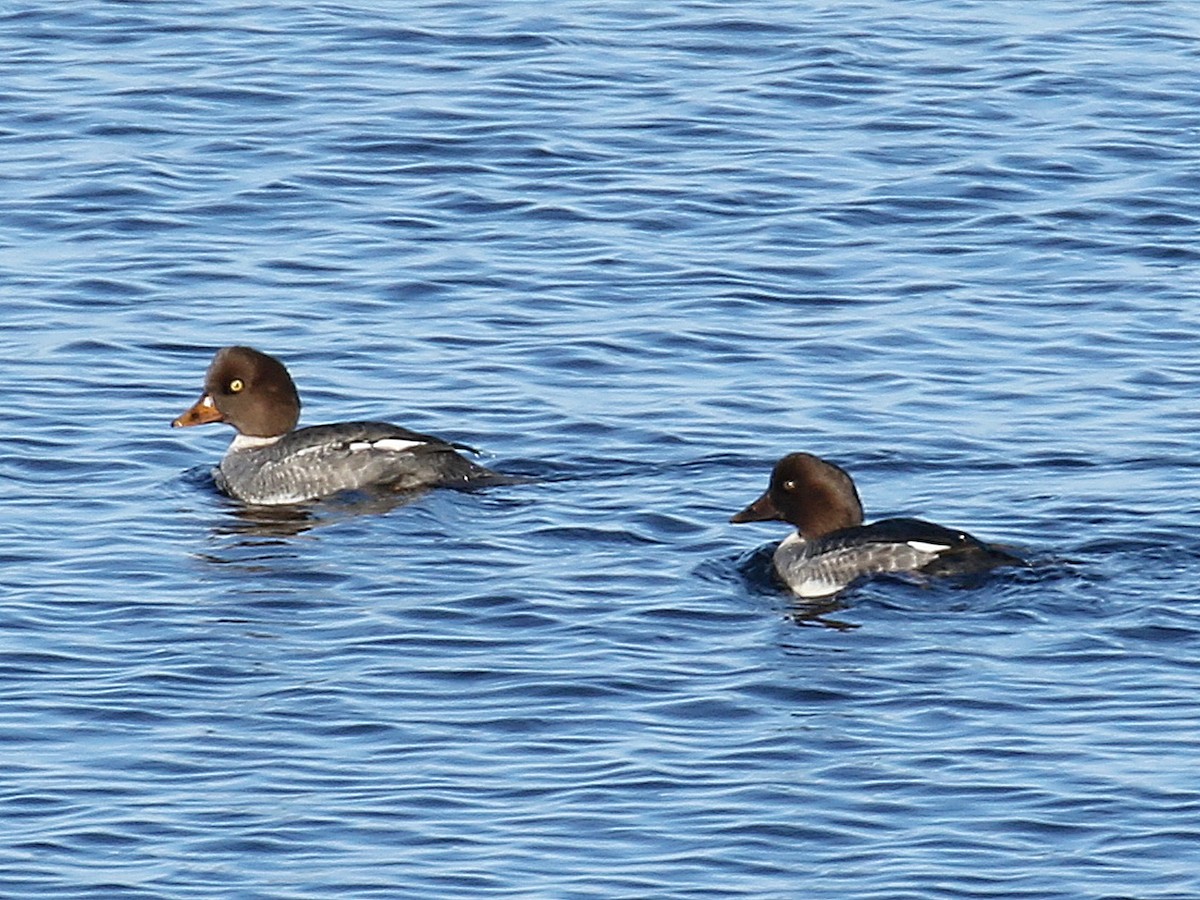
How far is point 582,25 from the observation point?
79.5 ft

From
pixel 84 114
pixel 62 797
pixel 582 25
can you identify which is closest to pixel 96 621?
pixel 62 797

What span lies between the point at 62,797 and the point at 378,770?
1097mm

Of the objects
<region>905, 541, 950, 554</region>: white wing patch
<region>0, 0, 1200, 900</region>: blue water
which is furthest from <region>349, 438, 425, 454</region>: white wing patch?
<region>905, 541, 950, 554</region>: white wing patch

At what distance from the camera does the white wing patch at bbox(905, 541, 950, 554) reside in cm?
1276

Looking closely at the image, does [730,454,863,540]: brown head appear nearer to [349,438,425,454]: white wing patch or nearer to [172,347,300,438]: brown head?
[349,438,425,454]: white wing patch

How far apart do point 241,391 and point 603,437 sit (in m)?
1.89

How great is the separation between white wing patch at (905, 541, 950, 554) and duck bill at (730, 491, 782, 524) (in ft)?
3.41

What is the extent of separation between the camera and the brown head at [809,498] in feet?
44.7

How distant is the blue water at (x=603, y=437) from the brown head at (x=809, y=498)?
1.23ft

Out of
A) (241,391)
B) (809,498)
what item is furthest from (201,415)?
(809,498)

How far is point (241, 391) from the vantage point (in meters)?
15.5

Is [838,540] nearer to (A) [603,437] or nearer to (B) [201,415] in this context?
(A) [603,437]

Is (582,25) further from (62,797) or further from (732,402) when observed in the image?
(62,797)

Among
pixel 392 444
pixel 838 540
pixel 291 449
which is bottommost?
pixel 838 540
